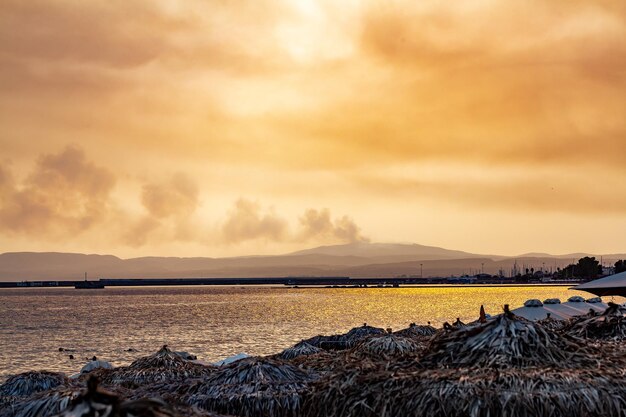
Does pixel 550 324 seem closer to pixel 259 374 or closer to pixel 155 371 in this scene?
pixel 259 374

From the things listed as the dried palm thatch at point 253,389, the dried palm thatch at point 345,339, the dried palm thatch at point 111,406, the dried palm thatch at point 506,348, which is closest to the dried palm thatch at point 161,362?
the dried palm thatch at point 253,389

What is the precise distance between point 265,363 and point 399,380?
3727 millimetres

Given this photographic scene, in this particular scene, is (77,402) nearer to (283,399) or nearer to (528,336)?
(528,336)

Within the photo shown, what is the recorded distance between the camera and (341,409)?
291 inches

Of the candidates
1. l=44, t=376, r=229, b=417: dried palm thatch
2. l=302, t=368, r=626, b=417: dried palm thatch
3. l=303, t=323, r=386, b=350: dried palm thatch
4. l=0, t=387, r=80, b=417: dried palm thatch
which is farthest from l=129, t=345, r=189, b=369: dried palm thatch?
l=303, t=323, r=386, b=350: dried palm thatch

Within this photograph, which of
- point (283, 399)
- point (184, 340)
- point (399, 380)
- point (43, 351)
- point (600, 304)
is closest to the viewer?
point (399, 380)

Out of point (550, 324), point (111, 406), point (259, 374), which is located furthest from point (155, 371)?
point (111, 406)

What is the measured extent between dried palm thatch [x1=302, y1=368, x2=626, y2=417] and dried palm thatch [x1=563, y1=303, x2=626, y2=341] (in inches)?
102


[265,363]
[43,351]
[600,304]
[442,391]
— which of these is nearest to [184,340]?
[43,351]

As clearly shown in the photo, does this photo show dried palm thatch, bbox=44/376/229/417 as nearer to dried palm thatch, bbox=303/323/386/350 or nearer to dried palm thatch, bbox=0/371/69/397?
dried palm thatch, bbox=0/371/69/397

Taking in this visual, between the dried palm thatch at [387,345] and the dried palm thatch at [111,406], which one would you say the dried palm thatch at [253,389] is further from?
the dried palm thatch at [111,406]

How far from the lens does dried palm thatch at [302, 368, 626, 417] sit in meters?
6.73

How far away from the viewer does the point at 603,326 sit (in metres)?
9.76

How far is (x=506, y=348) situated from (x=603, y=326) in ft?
9.71
